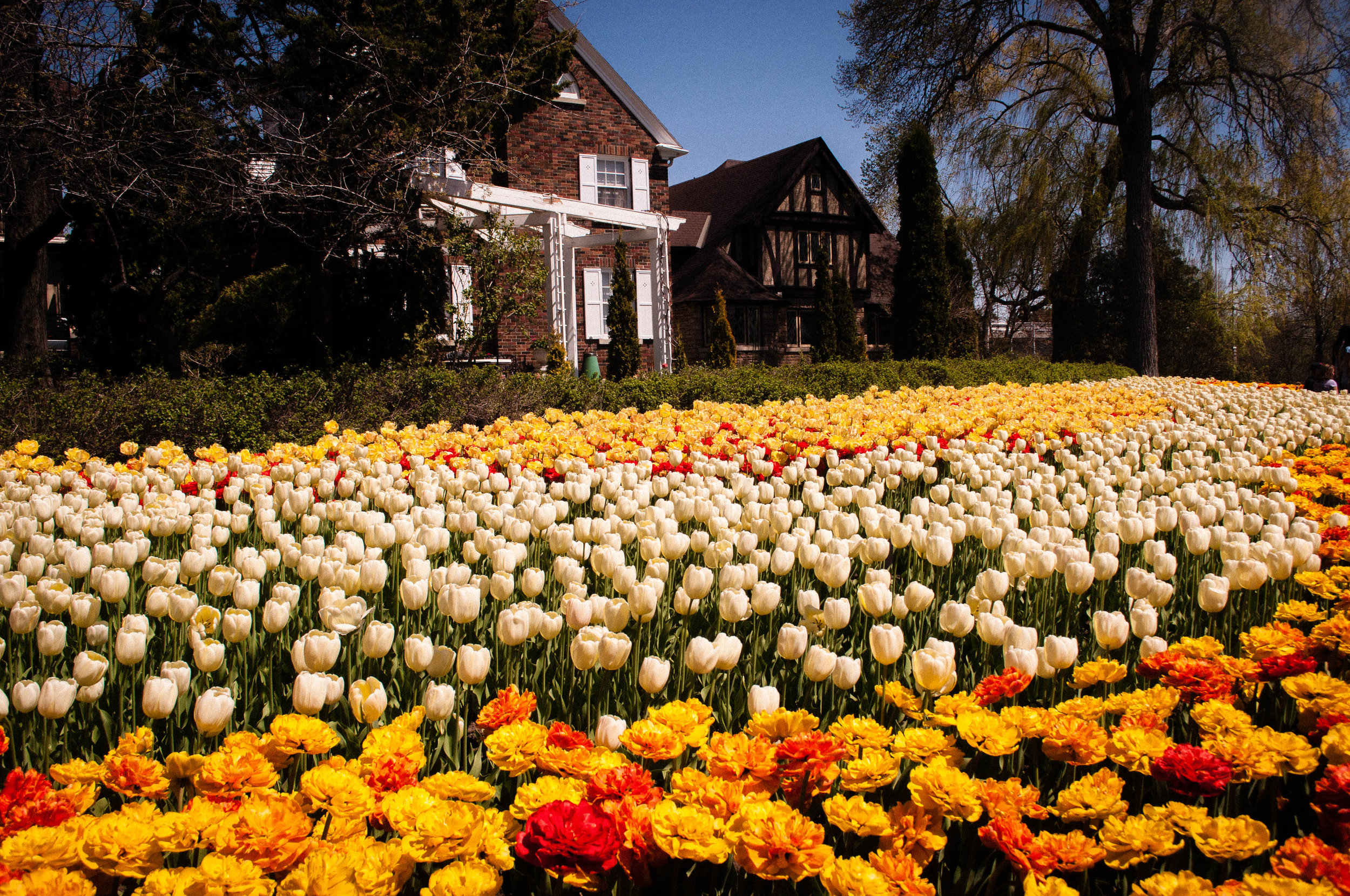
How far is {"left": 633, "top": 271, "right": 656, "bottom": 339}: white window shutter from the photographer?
Result: 69.1 ft

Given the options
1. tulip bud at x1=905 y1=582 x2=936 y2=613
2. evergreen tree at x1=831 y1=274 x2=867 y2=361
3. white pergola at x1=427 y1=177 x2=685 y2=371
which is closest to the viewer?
tulip bud at x1=905 y1=582 x2=936 y2=613

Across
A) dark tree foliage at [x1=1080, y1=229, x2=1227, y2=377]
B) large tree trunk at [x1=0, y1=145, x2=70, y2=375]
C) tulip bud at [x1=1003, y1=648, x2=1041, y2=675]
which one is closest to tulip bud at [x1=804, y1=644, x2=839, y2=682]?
tulip bud at [x1=1003, y1=648, x2=1041, y2=675]

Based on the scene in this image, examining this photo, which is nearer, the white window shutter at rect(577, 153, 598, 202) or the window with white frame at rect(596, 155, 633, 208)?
the white window shutter at rect(577, 153, 598, 202)

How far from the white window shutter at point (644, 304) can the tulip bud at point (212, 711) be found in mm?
19332

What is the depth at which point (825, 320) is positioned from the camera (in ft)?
88.6

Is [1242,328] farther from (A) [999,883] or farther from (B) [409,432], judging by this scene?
(A) [999,883]

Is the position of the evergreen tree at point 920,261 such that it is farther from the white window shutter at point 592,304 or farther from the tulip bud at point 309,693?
the tulip bud at point 309,693

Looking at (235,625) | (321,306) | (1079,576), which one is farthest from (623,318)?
(235,625)

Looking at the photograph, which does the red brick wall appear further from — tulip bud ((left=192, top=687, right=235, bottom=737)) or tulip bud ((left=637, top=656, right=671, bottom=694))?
tulip bud ((left=192, top=687, right=235, bottom=737))

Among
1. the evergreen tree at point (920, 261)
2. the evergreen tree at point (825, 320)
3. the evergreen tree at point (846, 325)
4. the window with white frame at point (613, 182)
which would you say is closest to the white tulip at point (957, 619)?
the window with white frame at point (613, 182)

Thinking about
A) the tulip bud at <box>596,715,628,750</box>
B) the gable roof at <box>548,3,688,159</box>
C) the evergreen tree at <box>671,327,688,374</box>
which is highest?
the gable roof at <box>548,3,688,159</box>

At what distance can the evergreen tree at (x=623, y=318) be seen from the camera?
1773cm

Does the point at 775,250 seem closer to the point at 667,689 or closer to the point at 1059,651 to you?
the point at 667,689

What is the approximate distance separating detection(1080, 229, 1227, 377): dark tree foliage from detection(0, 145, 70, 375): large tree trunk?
2517 cm
